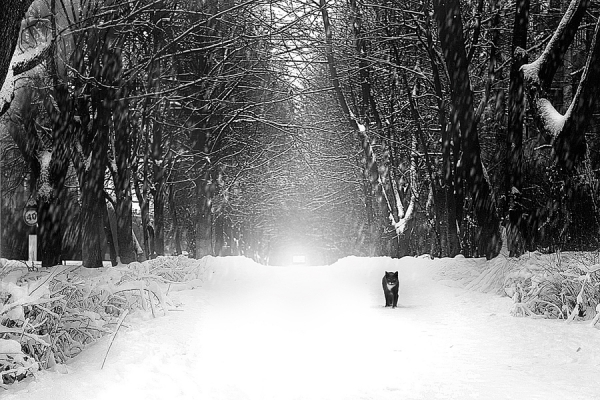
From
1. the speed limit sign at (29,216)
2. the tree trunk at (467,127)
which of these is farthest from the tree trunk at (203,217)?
the tree trunk at (467,127)

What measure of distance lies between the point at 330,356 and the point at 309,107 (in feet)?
100.0

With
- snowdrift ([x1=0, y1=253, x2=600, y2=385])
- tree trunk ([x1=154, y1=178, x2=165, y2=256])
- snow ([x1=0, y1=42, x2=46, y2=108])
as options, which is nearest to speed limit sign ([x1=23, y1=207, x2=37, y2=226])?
tree trunk ([x1=154, y1=178, x2=165, y2=256])

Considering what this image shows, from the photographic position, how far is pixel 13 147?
27609 mm

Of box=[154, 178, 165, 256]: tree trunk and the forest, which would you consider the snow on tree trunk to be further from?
box=[154, 178, 165, 256]: tree trunk

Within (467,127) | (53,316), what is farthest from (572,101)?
(53,316)

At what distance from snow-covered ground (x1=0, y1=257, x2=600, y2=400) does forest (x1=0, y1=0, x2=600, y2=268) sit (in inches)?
132

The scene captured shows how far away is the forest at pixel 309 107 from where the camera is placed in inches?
493

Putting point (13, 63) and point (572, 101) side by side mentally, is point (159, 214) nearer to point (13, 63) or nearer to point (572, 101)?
point (13, 63)

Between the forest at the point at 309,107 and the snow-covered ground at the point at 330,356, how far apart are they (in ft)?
11.0

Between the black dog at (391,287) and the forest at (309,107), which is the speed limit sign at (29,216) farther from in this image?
the black dog at (391,287)

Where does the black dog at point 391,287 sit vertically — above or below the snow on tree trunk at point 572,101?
below

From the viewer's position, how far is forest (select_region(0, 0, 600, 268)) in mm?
12523

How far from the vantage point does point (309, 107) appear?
117ft

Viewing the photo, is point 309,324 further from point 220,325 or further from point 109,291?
point 109,291
